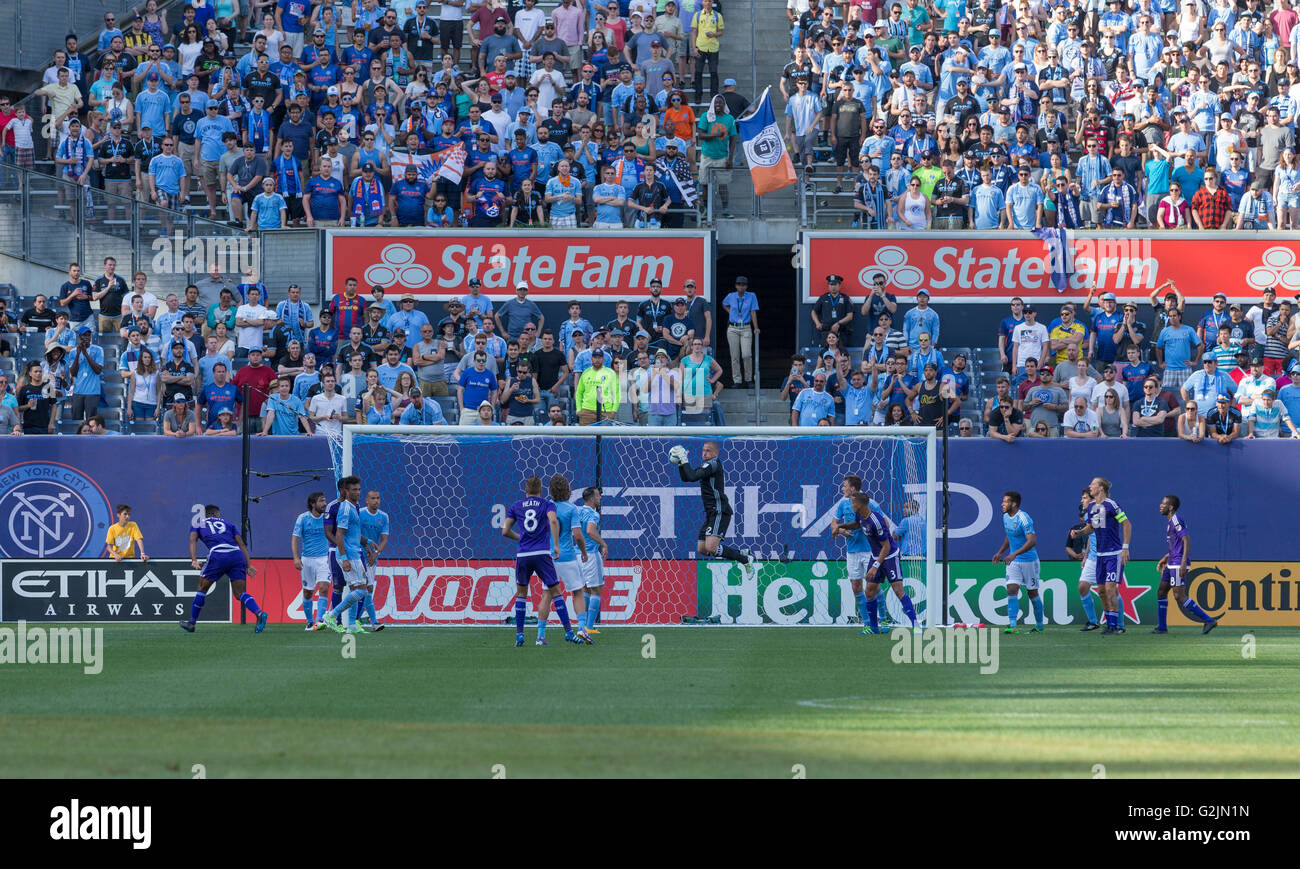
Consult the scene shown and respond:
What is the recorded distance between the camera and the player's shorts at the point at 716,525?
2502 centimetres

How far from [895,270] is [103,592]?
45.4ft

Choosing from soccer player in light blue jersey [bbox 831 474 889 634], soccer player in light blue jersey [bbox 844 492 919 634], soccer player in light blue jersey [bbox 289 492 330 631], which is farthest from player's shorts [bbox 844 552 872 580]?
soccer player in light blue jersey [bbox 289 492 330 631]

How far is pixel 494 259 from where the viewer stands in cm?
2959

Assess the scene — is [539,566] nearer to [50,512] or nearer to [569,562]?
[569,562]

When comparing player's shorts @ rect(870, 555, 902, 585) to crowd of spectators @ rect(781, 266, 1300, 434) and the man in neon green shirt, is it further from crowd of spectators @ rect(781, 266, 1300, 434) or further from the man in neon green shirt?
the man in neon green shirt

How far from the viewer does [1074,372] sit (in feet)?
89.8

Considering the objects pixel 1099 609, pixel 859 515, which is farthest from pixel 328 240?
pixel 1099 609

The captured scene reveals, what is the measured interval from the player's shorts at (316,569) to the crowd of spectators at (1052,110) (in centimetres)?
1204

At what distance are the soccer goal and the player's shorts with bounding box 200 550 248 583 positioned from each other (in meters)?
2.69

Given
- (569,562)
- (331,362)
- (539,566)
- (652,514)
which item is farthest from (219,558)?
(652,514)

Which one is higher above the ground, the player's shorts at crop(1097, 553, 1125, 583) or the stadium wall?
the stadium wall

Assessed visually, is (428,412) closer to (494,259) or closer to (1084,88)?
(494,259)

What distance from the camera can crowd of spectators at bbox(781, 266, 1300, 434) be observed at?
2636cm

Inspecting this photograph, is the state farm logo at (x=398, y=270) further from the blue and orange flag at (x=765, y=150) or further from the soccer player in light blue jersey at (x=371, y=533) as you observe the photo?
the soccer player in light blue jersey at (x=371, y=533)
